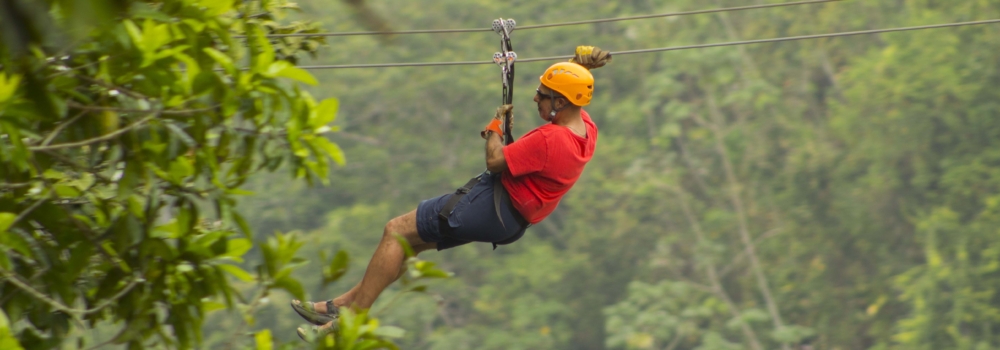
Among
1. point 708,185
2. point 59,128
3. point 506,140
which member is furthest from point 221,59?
point 708,185

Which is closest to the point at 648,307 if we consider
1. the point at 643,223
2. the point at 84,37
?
the point at 643,223

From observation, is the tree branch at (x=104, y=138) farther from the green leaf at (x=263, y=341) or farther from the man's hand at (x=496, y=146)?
the man's hand at (x=496, y=146)

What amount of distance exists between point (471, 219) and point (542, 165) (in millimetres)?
324

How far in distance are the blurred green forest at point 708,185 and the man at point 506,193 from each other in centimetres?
1669

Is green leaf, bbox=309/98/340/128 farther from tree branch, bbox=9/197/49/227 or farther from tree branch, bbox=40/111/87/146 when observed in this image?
tree branch, bbox=9/197/49/227

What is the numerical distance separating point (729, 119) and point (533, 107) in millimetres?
3908

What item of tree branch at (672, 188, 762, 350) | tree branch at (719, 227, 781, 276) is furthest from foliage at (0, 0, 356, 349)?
tree branch at (719, 227, 781, 276)

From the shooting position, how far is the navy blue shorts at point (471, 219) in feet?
14.3

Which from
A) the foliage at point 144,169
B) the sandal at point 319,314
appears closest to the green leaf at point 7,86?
the foliage at point 144,169

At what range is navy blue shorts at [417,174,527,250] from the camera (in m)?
4.36

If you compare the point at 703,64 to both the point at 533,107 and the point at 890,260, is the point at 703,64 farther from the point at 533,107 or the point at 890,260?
the point at 890,260

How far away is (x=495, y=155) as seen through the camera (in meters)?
4.25

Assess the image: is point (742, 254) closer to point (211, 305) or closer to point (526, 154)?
point (526, 154)

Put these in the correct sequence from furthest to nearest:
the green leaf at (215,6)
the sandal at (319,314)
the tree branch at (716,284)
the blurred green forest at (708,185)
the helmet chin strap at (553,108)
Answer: the tree branch at (716,284) < the blurred green forest at (708,185) < the helmet chin strap at (553,108) < the sandal at (319,314) < the green leaf at (215,6)
